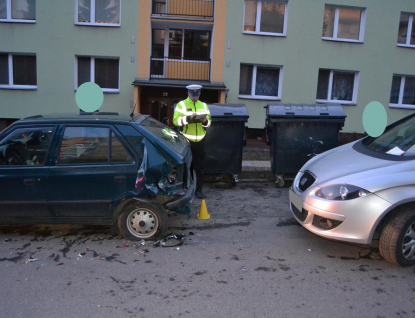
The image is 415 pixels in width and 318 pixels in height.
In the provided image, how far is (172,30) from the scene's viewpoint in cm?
1505

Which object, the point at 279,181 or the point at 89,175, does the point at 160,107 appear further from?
the point at 89,175

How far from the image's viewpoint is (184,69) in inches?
572

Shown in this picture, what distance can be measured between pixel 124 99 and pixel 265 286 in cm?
1181

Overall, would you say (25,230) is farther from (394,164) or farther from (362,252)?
(394,164)

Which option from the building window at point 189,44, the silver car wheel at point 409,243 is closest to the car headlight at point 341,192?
the silver car wheel at point 409,243

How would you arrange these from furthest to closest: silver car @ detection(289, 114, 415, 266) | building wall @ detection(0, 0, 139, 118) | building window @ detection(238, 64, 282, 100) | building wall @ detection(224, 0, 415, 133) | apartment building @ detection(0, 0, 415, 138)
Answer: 1. building window @ detection(238, 64, 282, 100)
2. building wall @ detection(224, 0, 415, 133)
3. apartment building @ detection(0, 0, 415, 138)
4. building wall @ detection(0, 0, 139, 118)
5. silver car @ detection(289, 114, 415, 266)

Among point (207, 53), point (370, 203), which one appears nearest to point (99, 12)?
point (207, 53)

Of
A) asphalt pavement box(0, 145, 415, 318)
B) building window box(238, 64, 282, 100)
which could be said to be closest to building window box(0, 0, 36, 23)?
building window box(238, 64, 282, 100)

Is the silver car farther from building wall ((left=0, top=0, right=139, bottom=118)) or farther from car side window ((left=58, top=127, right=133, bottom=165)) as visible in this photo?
building wall ((left=0, top=0, right=139, bottom=118))

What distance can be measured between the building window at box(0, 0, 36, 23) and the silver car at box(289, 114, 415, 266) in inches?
533

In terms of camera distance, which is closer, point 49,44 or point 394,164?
point 394,164

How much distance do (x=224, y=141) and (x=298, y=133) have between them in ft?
4.84

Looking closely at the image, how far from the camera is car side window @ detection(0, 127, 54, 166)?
454cm

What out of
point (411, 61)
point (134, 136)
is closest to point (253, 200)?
point (134, 136)
